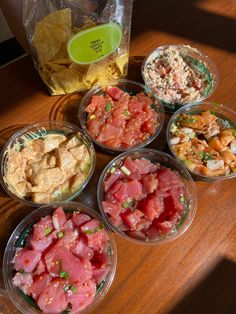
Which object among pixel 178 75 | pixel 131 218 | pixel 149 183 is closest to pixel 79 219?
pixel 131 218

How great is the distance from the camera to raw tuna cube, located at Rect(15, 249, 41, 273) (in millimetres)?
1046

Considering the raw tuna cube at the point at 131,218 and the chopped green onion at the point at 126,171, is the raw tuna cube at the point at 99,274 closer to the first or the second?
the raw tuna cube at the point at 131,218

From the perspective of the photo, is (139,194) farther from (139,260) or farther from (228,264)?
(228,264)

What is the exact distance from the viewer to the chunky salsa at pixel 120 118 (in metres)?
1.31

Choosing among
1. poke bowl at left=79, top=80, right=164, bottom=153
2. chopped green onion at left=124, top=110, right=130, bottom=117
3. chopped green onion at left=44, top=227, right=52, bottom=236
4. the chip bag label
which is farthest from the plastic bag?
chopped green onion at left=44, top=227, right=52, bottom=236

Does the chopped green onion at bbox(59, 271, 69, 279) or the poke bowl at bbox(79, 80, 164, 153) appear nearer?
the chopped green onion at bbox(59, 271, 69, 279)

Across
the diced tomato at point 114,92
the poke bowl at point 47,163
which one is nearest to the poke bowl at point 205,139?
the diced tomato at point 114,92

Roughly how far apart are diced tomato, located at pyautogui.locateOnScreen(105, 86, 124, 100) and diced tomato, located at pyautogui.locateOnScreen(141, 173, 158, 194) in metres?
0.38

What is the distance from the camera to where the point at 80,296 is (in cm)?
102

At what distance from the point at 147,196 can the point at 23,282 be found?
512 mm

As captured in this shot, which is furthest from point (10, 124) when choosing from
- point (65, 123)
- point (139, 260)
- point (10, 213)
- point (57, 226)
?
point (139, 260)

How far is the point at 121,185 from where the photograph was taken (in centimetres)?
122

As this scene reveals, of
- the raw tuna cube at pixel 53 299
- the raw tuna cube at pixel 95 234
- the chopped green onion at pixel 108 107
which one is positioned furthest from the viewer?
the chopped green onion at pixel 108 107

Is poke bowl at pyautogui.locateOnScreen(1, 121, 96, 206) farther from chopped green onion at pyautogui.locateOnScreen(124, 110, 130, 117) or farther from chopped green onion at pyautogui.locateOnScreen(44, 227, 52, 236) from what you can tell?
chopped green onion at pyautogui.locateOnScreen(124, 110, 130, 117)
